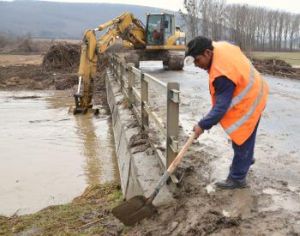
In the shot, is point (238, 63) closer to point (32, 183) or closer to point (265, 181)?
point (265, 181)

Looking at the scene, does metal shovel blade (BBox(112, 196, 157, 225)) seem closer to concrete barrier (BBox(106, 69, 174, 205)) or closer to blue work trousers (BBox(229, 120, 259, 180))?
concrete barrier (BBox(106, 69, 174, 205))

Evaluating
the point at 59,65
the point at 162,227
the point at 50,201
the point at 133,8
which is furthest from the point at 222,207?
the point at 133,8

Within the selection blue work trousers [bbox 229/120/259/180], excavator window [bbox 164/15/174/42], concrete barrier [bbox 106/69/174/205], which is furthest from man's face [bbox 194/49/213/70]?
excavator window [bbox 164/15/174/42]

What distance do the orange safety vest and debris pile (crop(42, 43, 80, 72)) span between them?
24545 mm

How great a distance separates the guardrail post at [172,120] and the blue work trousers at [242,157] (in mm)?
614

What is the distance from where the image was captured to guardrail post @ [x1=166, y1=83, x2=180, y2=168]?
5043 mm

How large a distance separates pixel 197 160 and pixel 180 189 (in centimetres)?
88

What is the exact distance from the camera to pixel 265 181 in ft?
16.8

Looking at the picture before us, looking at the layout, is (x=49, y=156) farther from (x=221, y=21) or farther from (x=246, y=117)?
(x=221, y=21)

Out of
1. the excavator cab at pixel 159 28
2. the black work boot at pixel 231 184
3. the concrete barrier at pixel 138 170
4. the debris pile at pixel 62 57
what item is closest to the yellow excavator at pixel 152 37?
the excavator cab at pixel 159 28

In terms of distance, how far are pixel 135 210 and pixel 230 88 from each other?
61.4 inches

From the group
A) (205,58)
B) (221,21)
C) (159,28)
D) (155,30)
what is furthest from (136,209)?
(221,21)

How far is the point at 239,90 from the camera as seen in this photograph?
177 inches

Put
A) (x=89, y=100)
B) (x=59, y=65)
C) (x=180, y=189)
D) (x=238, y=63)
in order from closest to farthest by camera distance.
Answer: (x=238, y=63), (x=180, y=189), (x=89, y=100), (x=59, y=65)
